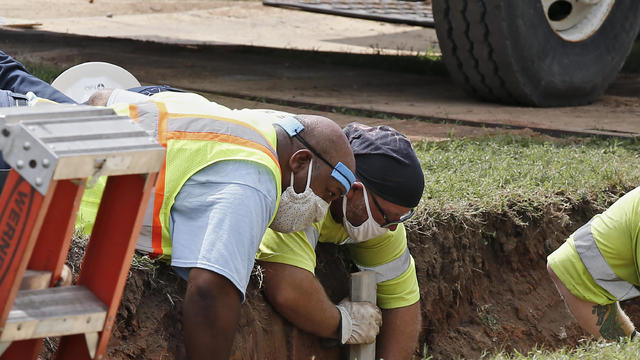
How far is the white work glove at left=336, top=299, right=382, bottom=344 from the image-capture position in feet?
13.7

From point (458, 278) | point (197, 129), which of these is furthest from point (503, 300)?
point (197, 129)

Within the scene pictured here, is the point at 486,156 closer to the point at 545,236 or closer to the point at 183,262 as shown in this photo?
the point at 545,236

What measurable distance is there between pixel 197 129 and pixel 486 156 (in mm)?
2722

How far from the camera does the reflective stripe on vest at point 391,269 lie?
4.35 m

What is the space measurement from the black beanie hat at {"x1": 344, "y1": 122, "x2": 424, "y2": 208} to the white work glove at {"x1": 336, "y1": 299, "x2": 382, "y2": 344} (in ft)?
1.88

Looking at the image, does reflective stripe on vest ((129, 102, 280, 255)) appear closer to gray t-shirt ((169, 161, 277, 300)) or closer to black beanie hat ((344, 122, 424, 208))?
gray t-shirt ((169, 161, 277, 300))

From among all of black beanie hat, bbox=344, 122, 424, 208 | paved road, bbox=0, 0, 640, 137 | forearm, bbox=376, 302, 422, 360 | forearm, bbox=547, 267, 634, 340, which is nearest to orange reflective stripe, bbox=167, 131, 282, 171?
black beanie hat, bbox=344, 122, 424, 208

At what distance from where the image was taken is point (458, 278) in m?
5.01

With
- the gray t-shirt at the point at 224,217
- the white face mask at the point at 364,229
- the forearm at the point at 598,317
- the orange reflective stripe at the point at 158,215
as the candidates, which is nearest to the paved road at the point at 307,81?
the forearm at the point at 598,317

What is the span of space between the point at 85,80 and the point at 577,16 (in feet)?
14.8

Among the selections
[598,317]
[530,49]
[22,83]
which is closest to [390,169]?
[598,317]

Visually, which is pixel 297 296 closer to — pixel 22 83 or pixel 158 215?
pixel 158 215

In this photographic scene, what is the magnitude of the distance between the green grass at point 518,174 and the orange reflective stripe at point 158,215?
159cm

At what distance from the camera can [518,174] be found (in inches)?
209
